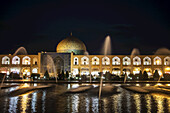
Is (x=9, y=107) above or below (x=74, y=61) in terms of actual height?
below

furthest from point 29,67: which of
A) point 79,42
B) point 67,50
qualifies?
point 79,42

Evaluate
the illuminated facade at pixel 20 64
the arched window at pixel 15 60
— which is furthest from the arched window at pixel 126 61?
the arched window at pixel 15 60

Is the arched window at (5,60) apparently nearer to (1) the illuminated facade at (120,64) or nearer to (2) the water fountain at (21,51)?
(2) the water fountain at (21,51)

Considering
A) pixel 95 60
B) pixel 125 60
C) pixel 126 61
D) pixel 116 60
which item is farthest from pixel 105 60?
pixel 126 61

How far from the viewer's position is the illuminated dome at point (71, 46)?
163ft

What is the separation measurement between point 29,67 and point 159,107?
130 ft

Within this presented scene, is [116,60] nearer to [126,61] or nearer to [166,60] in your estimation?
[126,61]

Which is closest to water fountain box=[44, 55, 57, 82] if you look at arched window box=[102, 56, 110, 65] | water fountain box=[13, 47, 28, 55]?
water fountain box=[13, 47, 28, 55]

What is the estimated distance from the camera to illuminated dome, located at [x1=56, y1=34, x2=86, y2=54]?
163 feet

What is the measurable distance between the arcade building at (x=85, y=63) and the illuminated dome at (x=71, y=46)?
5.37ft

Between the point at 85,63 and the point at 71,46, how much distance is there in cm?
494

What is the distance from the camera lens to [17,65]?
4703 cm

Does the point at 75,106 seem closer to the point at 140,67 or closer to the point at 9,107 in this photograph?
the point at 9,107

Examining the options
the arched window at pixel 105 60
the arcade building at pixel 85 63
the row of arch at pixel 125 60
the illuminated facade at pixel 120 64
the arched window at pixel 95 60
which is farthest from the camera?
the arched window at pixel 105 60
